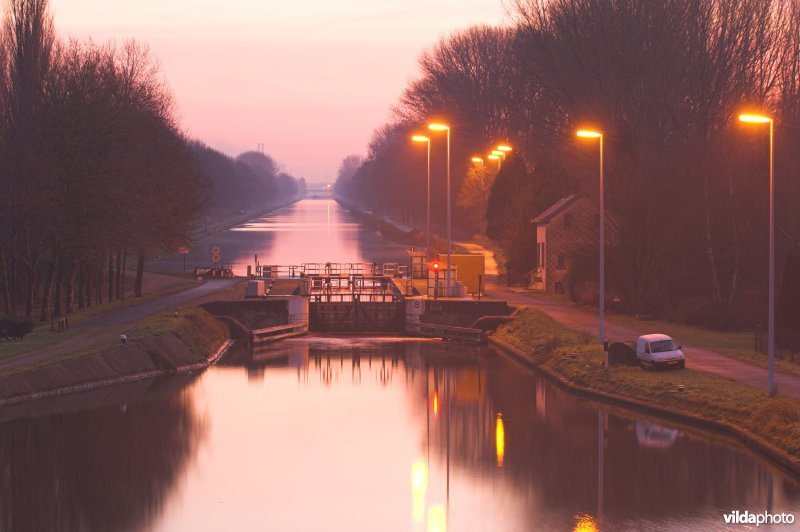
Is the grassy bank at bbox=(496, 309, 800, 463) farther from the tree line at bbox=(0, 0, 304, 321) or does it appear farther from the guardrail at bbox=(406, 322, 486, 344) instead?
the tree line at bbox=(0, 0, 304, 321)

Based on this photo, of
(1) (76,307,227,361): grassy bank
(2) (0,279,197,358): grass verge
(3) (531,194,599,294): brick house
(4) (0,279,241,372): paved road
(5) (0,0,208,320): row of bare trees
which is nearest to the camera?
(4) (0,279,241,372): paved road

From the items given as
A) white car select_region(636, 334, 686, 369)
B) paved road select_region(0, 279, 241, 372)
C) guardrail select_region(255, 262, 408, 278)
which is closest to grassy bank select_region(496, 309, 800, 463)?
white car select_region(636, 334, 686, 369)

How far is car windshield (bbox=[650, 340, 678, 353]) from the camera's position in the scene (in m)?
48.4

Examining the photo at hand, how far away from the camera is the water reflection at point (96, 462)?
2970 cm

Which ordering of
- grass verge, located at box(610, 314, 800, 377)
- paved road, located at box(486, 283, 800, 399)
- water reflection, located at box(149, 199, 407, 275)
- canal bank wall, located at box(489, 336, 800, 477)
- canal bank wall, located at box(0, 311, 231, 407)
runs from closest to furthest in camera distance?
canal bank wall, located at box(489, 336, 800, 477)
paved road, located at box(486, 283, 800, 399)
canal bank wall, located at box(0, 311, 231, 407)
grass verge, located at box(610, 314, 800, 377)
water reflection, located at box(149, 199, 407, 275)

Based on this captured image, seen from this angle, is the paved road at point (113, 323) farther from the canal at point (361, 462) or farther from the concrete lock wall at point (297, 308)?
the concrete lock wall at point (297, 308)

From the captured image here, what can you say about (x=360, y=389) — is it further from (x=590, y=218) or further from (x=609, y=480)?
(x=590, y=218)

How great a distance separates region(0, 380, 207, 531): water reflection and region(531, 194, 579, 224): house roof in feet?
151

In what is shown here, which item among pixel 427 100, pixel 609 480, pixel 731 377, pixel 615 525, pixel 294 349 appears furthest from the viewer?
pixel 427 100

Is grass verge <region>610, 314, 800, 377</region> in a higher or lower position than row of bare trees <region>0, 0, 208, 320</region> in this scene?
lower

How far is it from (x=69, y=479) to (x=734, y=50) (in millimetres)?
58503

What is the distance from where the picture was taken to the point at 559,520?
2897 cm

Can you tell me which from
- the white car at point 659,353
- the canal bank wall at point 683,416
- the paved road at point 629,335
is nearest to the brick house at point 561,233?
the paved road at point 629,335

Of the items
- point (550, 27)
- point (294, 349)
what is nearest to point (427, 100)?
point (550, 27)
